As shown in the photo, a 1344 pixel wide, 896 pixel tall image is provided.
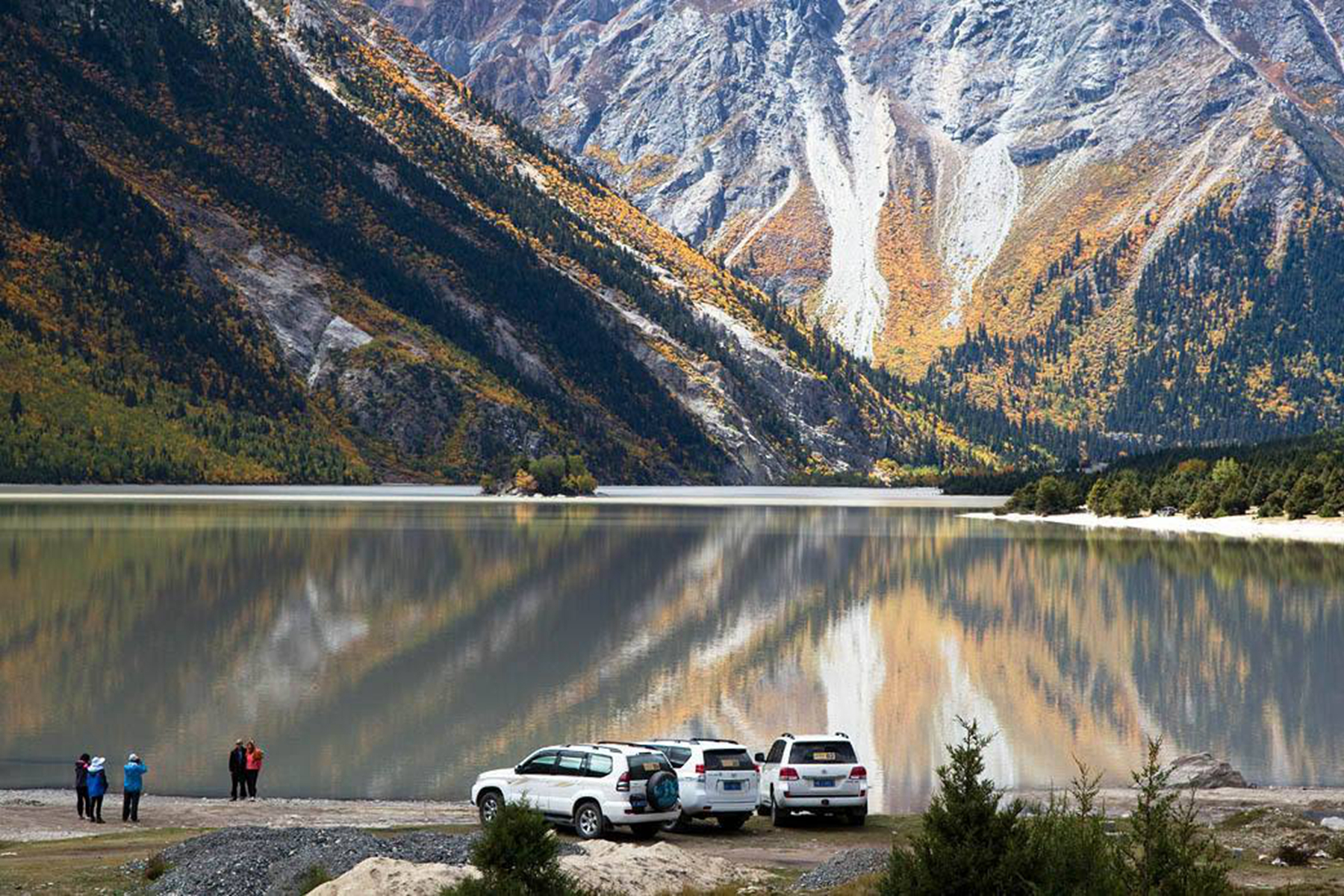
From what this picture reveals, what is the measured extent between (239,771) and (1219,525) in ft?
480

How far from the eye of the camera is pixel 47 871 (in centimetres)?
2866

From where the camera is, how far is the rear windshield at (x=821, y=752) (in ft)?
119

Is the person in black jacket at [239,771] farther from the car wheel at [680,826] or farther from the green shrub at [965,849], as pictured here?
the green shrub at [965,849]

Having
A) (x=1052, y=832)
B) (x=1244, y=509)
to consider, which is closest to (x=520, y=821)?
(x=1052, y=832)

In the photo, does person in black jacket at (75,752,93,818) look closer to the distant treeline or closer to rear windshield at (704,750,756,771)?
rear windshield at (704,750,756,771)

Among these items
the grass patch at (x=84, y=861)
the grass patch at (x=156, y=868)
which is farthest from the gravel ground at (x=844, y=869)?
the grass patch at (x=84, y=861)

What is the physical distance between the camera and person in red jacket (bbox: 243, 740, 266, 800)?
1561 inches

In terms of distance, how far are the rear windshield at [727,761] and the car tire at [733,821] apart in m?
0.96

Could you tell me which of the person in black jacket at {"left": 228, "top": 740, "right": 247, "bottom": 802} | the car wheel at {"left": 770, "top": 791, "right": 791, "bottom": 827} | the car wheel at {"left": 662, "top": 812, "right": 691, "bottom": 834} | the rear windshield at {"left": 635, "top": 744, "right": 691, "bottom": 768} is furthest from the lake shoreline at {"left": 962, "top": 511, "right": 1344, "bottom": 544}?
the person in black jacket at {"left": 228, "top": 740, "right": 247, "bottom": 802}

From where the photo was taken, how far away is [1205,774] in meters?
42.1

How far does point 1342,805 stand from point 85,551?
83.3m

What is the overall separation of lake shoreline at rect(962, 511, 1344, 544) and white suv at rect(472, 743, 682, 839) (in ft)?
385

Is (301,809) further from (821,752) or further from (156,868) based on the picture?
(821,752)

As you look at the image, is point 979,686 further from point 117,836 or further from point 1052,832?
point 1052,832
